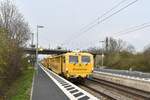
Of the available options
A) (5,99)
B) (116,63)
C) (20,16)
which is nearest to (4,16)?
(20,16)

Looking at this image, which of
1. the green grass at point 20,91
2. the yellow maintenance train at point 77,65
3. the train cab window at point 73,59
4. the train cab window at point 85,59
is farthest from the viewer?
the train cab window at point 85,59

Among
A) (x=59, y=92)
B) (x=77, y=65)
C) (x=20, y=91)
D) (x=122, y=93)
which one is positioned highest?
(x=77, y=65)

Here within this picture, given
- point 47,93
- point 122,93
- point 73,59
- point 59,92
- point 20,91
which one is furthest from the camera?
point 73,59

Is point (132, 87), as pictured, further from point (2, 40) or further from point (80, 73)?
point (2, 40)

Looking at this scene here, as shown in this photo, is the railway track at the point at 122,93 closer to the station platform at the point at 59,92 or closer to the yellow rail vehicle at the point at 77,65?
the station platform at the point at 59,92

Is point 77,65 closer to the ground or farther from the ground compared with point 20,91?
farther from the ground

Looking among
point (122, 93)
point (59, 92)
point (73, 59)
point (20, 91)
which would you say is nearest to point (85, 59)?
point (73, 59)

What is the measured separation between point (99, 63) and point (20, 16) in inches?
2154

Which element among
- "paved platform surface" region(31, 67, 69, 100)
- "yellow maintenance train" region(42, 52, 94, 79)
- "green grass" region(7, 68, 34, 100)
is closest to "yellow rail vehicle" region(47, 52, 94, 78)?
"yellow maintenance train" region(42, 52, 94, 79)

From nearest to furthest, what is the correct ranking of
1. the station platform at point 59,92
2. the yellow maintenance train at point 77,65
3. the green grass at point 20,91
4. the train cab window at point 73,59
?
the station platform at point 59,92, the green grass at point 20,91, the yellow maintenance train at point 77,65, the train cab window at point 73,59

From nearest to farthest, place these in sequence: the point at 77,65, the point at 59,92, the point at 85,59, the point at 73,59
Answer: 1. the point at 59,92
2. the point at 77,65
3. the point at 73,59
4. the point at 85,59

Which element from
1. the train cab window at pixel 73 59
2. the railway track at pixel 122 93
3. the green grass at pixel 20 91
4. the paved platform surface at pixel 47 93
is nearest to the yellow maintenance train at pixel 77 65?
the train cab window at pixel 73 59

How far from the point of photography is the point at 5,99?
21797 millimetres

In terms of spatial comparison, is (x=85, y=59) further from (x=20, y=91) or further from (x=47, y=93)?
(x=47, y=93)
